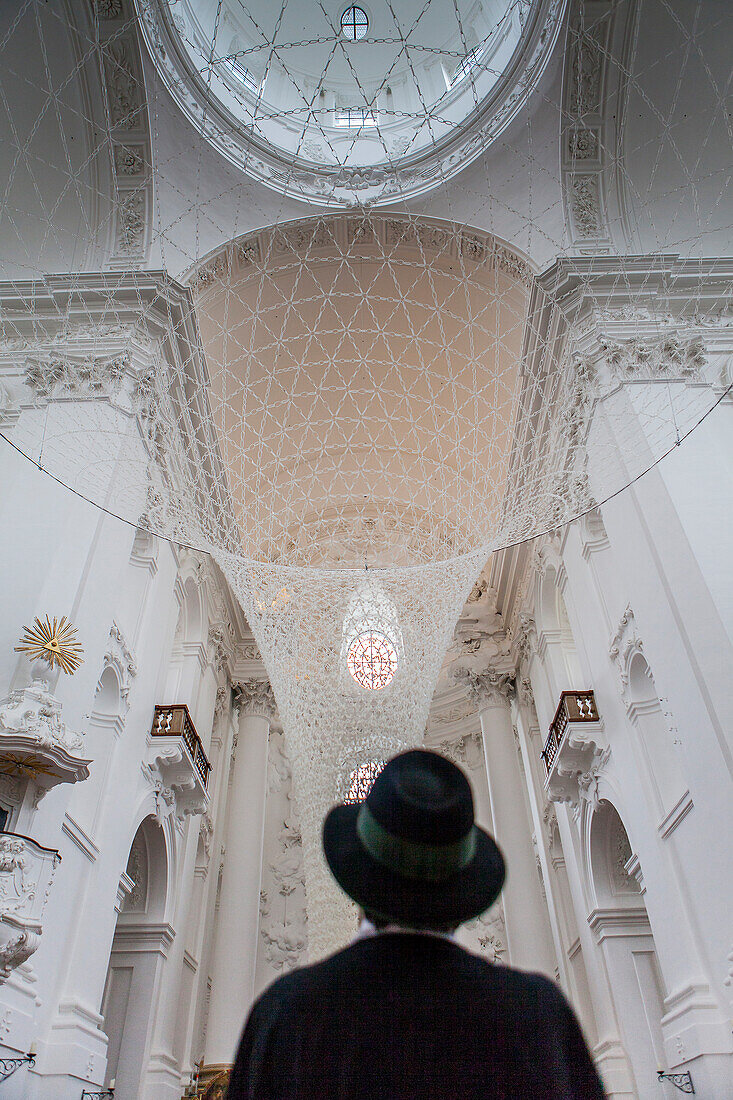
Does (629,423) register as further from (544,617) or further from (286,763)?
(286,763)

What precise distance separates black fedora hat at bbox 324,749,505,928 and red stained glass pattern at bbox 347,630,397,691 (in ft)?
50.2

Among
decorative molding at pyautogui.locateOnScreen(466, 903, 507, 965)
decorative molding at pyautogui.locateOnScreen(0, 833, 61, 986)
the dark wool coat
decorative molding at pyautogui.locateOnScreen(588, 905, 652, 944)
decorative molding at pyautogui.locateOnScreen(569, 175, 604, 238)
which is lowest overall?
the dark wool coat

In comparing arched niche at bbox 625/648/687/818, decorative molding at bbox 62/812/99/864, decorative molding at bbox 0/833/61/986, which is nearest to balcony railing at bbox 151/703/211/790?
decorative molding at bbox 62/812/99/864

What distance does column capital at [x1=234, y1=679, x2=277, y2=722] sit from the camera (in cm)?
1867

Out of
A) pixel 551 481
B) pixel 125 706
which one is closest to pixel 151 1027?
pixel 125 706

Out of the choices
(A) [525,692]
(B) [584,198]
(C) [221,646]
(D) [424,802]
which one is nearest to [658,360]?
(B) [584,198]

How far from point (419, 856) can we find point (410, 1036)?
0.29 metres

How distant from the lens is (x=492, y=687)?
61.1 feet

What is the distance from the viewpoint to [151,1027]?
10906 millimetres

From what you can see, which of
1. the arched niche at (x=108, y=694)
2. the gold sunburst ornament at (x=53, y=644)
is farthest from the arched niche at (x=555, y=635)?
the gold sunburst ornament at (x=53, y=644)

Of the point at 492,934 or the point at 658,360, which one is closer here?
the point at 658,360

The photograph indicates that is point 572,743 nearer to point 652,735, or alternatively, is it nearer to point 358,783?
point 652,735

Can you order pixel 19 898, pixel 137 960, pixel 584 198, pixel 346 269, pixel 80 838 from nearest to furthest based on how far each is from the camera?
pixel 19 898
pixel 80 838
pixel 137 960
pixel 584 198
pixel 346 269

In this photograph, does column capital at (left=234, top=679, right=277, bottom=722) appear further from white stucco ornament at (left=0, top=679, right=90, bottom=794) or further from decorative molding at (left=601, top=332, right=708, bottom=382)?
decorative molding at (left=601, top=332, right=708, bottom=382)
